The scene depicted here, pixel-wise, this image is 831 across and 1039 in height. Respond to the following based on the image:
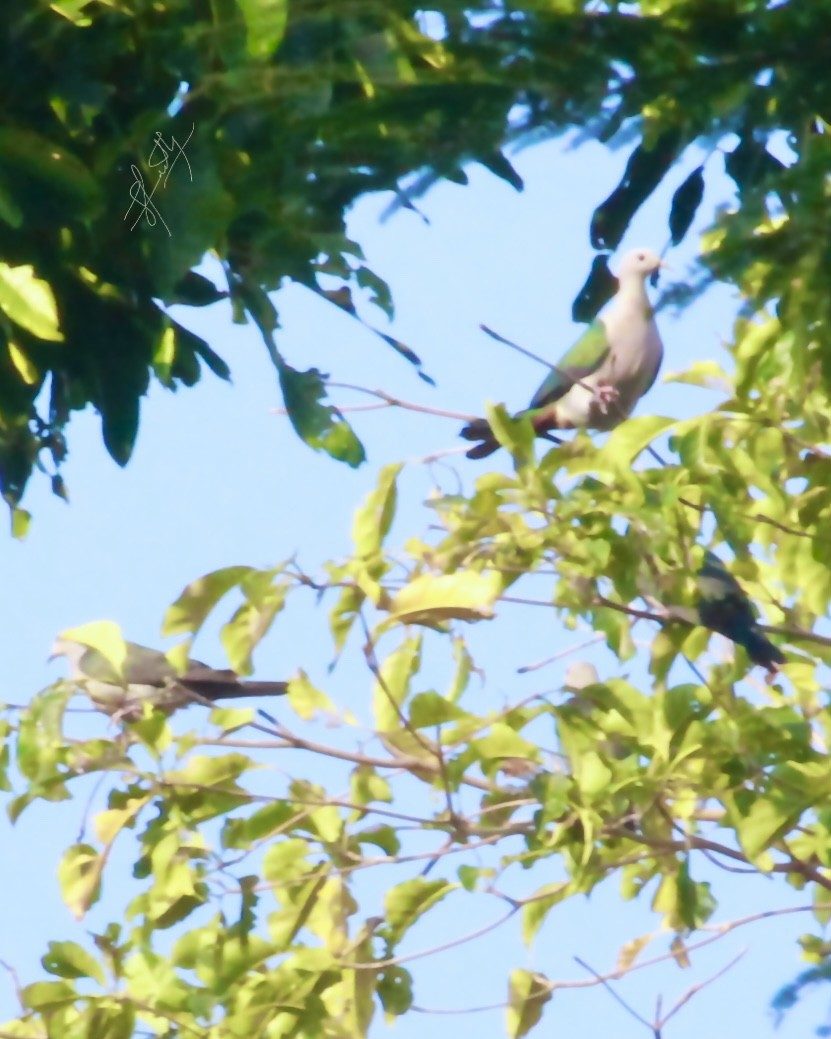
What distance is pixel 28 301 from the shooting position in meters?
2.43

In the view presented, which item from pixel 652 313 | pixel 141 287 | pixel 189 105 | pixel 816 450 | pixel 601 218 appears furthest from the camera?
pixel 816 450

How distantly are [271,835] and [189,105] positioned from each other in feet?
A: 5.30

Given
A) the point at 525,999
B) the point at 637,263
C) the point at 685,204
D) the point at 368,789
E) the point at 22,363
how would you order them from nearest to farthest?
the point at 685,204 < the point at 22,363 < the point at 368,789 < the point at 525,999 < the point at 637,263

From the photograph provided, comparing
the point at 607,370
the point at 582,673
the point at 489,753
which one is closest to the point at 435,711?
the point at 489,753

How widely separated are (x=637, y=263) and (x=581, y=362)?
1.86 ft

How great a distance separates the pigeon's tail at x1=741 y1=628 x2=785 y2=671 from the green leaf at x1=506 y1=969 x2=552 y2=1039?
0.92 meters

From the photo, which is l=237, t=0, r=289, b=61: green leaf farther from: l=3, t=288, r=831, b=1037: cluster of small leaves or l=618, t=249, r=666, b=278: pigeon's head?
l=618, t=249, r=666, b=278: pigeon's head

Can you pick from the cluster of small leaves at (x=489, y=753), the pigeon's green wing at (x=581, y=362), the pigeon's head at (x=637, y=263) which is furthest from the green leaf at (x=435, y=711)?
the pigeon's head at (x=637, y=263)

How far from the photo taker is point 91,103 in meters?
2.11

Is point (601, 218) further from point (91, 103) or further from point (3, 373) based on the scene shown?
point (3, 373)

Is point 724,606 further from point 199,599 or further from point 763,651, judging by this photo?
point 199,599

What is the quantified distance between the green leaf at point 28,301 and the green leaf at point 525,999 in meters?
1.88

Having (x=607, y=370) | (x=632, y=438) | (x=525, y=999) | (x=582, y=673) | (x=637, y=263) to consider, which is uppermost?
(x=637, y=263)

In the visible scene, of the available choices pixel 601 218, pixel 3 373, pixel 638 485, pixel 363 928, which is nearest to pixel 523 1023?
pixel 363 928
